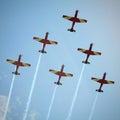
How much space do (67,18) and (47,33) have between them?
480cm

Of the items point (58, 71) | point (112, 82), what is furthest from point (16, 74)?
point (112, 82)

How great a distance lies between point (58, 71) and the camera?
210ft

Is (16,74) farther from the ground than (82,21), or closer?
closer

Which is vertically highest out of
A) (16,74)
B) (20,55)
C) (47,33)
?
(47,33)

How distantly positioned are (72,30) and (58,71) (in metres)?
9.32

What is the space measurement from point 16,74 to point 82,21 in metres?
16.4

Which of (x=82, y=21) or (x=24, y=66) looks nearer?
(x=82, y=21)

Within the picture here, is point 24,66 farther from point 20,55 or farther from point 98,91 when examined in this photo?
point 98,91

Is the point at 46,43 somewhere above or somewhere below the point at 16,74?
above

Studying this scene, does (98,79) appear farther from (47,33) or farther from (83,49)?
(47,33)

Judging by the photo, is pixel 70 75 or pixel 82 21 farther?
pixel 70 75

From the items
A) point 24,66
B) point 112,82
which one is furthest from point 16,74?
point 112,82

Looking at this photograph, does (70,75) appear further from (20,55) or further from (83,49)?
(20,55)

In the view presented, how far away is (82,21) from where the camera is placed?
195 ft
